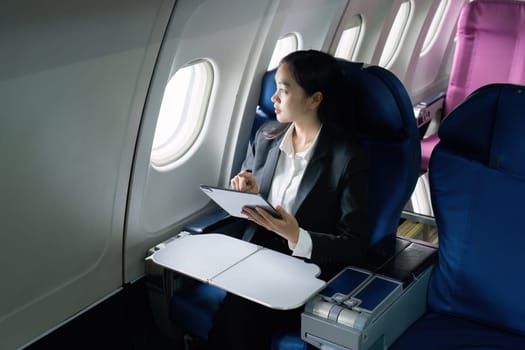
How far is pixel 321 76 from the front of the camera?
2.78m

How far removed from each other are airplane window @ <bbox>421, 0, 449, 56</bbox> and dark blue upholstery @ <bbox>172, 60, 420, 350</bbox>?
3811 millimetres

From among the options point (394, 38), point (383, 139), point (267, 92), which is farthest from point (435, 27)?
point (383, 139)

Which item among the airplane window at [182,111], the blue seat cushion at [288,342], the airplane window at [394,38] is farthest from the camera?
the airplane window at [394,38]

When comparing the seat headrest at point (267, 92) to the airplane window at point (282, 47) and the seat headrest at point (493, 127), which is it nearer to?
the airplane window at point (282, 47)

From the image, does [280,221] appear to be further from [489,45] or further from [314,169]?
[489,45]

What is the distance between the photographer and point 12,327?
268 cm

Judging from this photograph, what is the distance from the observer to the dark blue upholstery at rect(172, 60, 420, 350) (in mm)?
2750

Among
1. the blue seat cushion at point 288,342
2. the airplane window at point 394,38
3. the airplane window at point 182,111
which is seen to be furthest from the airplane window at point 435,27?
the blue seat cushion at point 288,342

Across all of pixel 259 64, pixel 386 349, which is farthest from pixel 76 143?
pixel 386 349

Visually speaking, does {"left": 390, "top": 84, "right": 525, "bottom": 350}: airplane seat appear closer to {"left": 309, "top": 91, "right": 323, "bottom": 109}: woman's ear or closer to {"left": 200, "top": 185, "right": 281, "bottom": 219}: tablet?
{"left": 309, "top": 91, "right": 323, "bottom": 109}: woman's ear

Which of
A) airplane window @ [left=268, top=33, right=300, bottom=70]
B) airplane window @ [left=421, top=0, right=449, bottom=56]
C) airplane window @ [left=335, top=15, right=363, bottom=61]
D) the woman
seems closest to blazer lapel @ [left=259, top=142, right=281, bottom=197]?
the woman

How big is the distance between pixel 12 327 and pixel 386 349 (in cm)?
146

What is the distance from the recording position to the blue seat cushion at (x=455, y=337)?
8.04ft

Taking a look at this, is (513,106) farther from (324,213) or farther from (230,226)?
(230,226)
